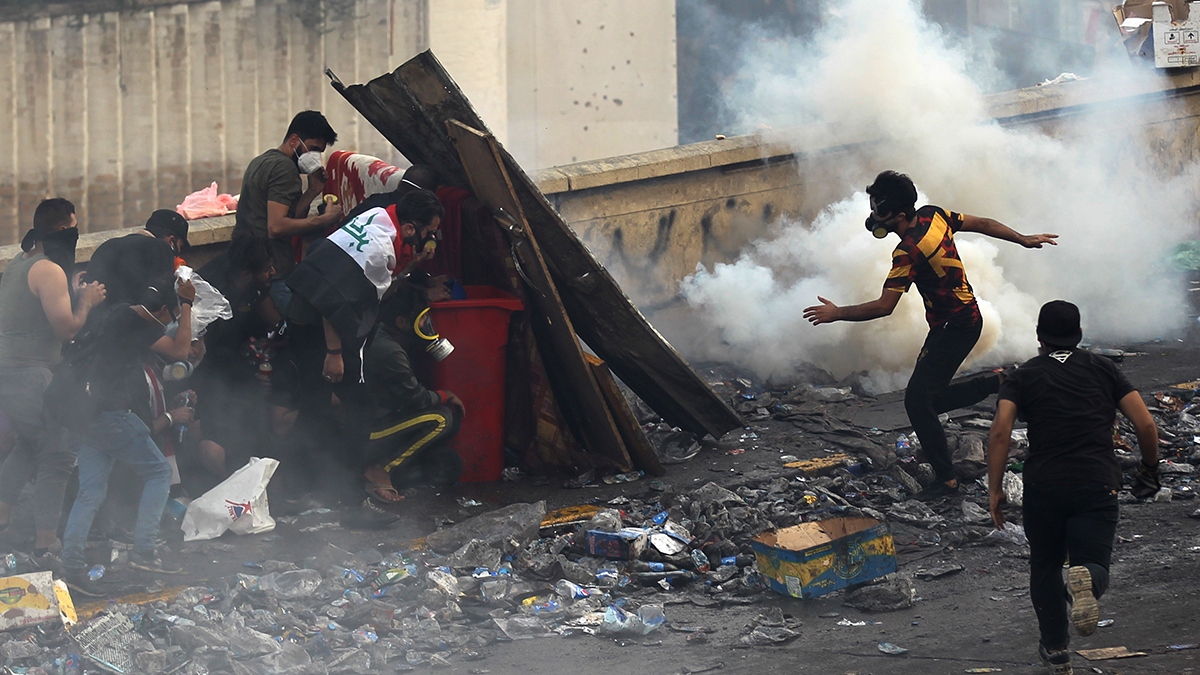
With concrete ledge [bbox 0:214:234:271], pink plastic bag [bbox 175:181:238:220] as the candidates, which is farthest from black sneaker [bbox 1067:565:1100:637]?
pink plastic bag [bbox 175:181:238:220]

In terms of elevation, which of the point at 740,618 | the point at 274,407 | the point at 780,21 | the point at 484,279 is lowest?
the point at 740,618

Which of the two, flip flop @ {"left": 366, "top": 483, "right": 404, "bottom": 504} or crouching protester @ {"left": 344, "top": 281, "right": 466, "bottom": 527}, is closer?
crouching protester @ {"left": 344, "top": 281, "right": 466, "bottom": 527}

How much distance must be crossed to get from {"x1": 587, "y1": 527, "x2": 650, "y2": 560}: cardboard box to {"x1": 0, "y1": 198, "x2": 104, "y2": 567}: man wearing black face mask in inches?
96.2

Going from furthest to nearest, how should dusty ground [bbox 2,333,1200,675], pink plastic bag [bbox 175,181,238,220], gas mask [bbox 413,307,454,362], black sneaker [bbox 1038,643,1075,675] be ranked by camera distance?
1. pink plastic bag [bbox 175,181,238,220]
2. gas mask [bbox 413,307,454,362]
3. dusty ground [bbox 2,333,1200,675]
4. black sneaker [bbox 1038,643,1075,675]

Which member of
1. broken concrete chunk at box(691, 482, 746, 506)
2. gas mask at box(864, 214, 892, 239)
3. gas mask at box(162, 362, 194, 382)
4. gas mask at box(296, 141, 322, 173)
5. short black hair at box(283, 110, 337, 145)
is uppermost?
short black hair at box(283, 110, 337, 145)

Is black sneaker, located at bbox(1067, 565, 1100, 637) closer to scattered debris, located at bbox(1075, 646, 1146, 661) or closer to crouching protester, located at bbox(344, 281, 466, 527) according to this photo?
scattered debris, located at bbox(1075, 646, 1146, 661)

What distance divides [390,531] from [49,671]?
1903 mm

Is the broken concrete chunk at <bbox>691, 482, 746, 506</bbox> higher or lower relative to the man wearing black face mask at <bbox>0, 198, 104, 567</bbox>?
lower

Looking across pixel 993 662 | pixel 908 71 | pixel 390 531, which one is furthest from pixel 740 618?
pixel 908 71

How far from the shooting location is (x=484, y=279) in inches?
271

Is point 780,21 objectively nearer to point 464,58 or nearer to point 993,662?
point 464,58

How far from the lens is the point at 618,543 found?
524cm

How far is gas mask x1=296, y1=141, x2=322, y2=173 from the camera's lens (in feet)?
22.2

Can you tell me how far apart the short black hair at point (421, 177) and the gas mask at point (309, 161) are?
0.54 meters
